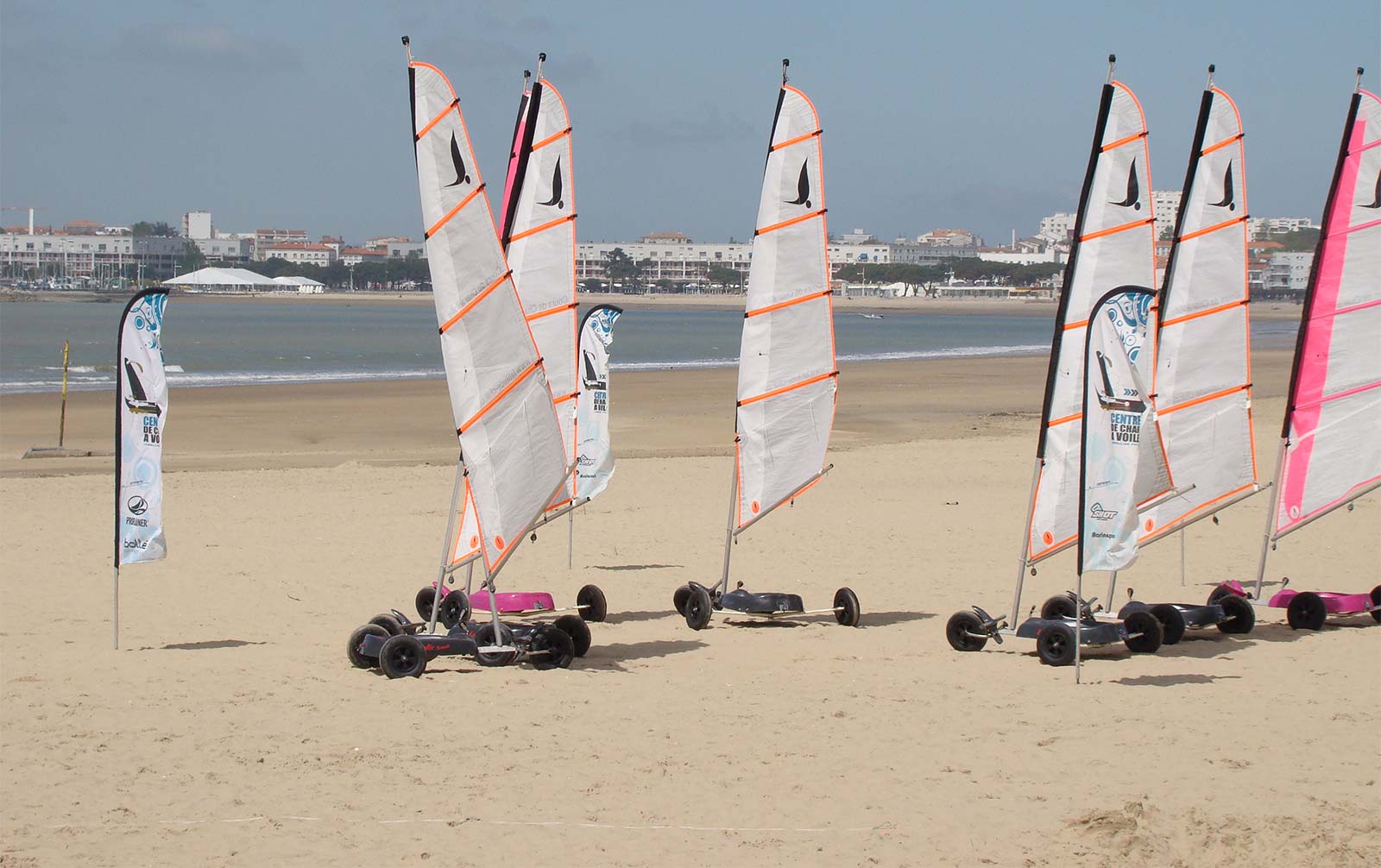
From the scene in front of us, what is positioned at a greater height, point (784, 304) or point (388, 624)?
point (784, 304)

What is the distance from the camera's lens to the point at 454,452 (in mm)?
21094

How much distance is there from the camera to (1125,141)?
9000 mm

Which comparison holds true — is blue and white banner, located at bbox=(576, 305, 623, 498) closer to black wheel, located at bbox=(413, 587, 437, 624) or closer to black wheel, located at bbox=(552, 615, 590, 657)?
black wheel, located at bbox=(413, 587, 437, 624)

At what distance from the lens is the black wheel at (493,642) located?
8359mm

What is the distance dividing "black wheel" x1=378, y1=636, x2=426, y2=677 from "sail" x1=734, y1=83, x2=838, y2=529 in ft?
9.13

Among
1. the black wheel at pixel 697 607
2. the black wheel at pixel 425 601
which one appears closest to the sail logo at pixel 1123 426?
the black wheel at pixel 697 607

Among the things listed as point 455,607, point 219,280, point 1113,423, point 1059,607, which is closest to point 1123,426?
point 1113,423

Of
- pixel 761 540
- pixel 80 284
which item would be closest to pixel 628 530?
pixel 761 540

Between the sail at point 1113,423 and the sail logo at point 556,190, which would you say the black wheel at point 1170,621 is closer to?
the sail at point 1113,423

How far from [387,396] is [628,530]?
1949cm

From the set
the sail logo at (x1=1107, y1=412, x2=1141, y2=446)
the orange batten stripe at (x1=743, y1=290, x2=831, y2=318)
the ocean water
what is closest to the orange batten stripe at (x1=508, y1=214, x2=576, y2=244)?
the orange batten stripe at (x1=743, y1=290, x2=831, y2=318)

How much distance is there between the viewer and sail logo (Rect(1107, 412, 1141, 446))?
8.02 metres

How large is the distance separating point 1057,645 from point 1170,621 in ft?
3.54

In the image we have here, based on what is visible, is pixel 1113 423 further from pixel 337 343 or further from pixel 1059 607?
pixel 337 343
